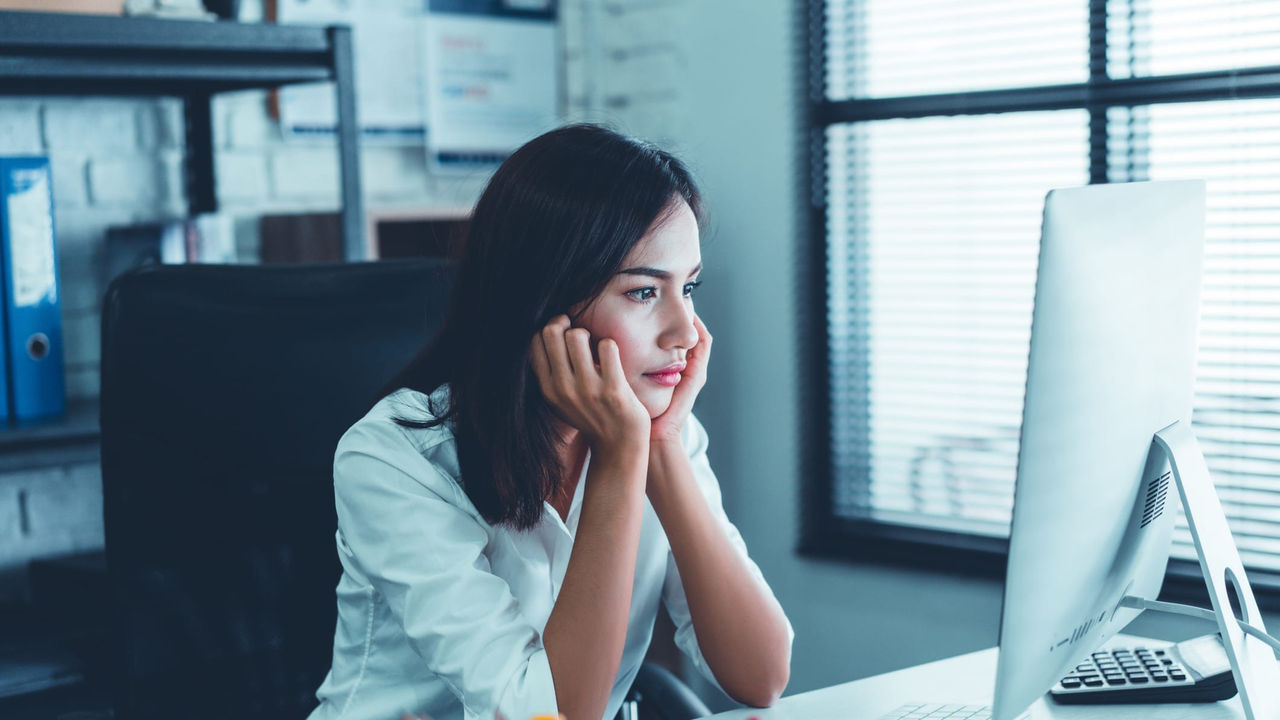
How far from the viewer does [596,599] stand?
3.67ft

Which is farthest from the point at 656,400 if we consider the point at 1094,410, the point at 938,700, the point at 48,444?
the point at 48,444

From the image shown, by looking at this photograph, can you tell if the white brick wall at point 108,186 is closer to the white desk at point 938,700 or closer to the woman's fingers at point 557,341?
the woman's fingers at point 557,341

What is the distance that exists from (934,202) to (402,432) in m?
1.35

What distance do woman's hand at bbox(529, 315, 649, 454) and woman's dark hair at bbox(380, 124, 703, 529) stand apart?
0.09 feet

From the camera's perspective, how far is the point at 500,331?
1225 millimetres

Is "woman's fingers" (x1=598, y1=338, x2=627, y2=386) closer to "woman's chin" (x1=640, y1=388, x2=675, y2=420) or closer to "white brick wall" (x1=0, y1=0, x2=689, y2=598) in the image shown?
"woman's chin" (x1=640, y1=388, x2=675, y2=420)

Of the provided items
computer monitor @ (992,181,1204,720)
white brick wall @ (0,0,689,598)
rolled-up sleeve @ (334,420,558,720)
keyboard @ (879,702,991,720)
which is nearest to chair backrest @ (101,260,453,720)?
rolled-up sleeve @ (334,420,558,720)

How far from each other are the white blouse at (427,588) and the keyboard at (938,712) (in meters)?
0.25

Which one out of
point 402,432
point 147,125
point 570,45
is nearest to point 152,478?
point 402,432

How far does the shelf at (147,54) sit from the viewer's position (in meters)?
1.61

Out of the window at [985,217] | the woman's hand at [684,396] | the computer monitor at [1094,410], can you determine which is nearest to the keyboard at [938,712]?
the computer monitor at [1094,410]

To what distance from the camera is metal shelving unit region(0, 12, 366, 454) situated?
1.62 metres

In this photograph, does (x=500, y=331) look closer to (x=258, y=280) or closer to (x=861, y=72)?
(x=258, y=280)

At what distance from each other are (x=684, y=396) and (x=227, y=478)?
49 centimetres
